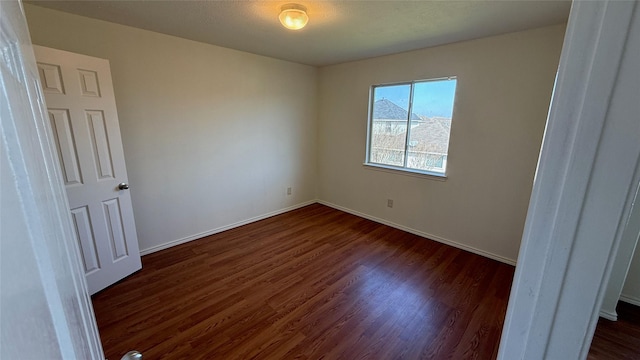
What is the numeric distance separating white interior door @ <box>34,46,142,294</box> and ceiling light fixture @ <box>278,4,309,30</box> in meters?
1.58

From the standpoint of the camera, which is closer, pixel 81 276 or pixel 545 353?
pixel 545 353

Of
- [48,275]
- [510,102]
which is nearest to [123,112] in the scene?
[48,275]

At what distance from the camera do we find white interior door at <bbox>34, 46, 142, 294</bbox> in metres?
1.91

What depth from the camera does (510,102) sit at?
8.25 feet

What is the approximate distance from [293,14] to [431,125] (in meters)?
2.08

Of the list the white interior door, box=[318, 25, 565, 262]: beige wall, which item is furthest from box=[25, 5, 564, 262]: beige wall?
the white interior door

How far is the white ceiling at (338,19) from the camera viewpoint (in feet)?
6.26

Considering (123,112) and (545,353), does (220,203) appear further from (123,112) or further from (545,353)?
(545,353)

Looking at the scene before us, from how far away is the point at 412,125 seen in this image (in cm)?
332

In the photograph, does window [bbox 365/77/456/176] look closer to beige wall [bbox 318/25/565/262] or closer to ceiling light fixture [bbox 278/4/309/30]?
beige wall [bbox 318/25/565/262]

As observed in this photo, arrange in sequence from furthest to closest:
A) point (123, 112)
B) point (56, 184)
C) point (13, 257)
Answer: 1. point (123, 112)
2. point (56, 184)
3. point (13, 257)

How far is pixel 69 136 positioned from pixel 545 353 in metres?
2.89

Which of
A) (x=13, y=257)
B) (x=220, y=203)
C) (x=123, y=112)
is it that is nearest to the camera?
(x=13, y=257)

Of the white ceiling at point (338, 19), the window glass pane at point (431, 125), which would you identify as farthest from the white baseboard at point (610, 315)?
the white ceiling at point (338, 19)
